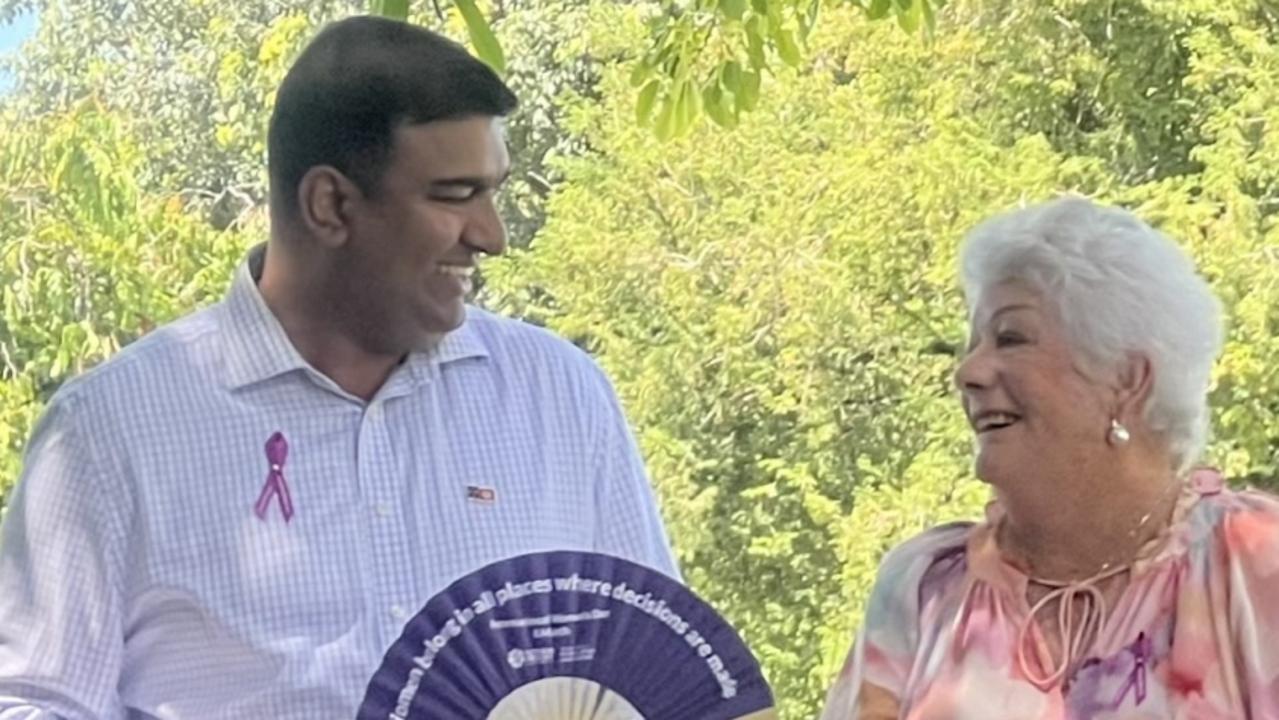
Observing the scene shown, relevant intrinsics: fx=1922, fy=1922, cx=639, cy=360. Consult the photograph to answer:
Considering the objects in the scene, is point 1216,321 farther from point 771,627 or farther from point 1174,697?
point 771,627

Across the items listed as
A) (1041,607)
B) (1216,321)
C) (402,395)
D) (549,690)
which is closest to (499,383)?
(402,395)

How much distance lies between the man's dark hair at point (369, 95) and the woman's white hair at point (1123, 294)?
0.45m

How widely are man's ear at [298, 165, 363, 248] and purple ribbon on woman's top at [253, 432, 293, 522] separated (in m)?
0.17

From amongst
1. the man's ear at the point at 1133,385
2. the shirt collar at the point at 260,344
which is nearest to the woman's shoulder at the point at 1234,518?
the man's ear at the point at 1133,385

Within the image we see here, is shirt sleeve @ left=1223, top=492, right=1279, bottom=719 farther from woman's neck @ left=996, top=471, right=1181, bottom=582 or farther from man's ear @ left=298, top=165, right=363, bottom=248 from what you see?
man's ear @ left=298, top=165, right=363, bottom=248

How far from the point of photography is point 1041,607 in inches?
64.1

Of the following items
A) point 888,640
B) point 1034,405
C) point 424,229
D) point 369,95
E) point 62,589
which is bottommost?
point 888,640

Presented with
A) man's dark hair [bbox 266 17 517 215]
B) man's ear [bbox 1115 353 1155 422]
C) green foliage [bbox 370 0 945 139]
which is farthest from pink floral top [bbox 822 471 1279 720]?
green foliage [bbox 370 0 945 139]

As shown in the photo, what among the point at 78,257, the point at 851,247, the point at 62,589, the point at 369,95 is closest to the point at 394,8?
the point at 369,95

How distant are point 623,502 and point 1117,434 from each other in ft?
1.43

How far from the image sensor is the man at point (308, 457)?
1.55 m

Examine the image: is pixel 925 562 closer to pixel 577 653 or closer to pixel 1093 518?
pixel 1093 518

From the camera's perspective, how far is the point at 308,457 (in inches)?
63.7

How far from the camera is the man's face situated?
1585 millimetres
